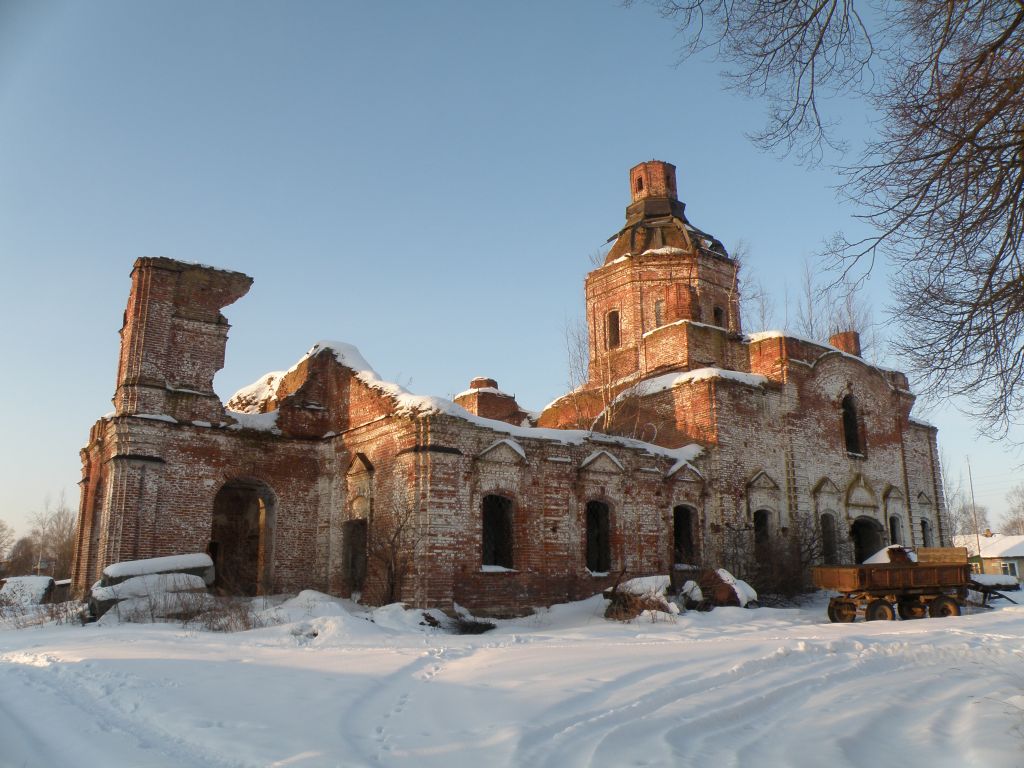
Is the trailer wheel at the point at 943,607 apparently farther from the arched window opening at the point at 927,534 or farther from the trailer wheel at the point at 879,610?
the arched window opening at the point at 927,534

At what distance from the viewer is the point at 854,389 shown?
933 inches

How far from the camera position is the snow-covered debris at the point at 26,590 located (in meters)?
16.9

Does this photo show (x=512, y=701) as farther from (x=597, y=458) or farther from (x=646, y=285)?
(x=646, y=285)

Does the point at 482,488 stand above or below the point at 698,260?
below

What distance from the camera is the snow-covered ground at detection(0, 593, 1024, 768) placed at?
5.32 m

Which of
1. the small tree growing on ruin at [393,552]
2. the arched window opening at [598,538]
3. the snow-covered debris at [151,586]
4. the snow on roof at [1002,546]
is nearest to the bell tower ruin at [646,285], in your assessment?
the arched window opening at [598,538]

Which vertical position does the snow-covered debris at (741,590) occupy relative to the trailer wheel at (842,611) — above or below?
above

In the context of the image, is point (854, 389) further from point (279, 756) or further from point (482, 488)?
point (279, 756)

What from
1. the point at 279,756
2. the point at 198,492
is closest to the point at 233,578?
the point at 198,492

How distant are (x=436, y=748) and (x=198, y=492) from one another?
12795 mm

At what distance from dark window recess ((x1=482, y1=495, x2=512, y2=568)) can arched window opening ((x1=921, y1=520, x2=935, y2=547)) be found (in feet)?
50.0

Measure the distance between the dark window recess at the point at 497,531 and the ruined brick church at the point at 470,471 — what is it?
6cm

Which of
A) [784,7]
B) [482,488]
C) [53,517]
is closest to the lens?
[784,7]

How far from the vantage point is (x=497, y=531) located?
54.9ft
